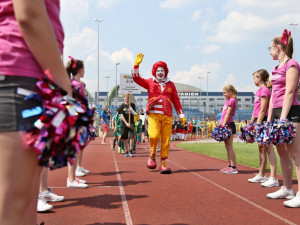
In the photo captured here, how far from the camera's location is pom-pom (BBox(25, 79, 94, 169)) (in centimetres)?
139

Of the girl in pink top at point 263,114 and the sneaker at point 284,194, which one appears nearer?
the sneaker at point 284,194

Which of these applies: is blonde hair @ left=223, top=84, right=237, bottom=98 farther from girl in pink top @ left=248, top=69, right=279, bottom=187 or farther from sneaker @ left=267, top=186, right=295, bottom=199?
sneaker @ left=267, top=186, right=295, bottom=199

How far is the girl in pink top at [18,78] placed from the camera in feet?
4.49

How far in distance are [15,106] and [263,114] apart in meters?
5.25

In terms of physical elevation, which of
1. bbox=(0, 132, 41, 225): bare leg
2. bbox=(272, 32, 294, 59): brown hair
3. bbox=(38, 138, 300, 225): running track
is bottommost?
bbox=(38, 138, 300, 225): running track

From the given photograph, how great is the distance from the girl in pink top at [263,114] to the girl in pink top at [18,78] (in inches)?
198

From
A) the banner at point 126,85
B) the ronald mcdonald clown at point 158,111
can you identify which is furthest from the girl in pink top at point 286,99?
the banner at point 126,85

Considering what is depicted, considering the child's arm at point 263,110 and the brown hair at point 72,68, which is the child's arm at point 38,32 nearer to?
the brown hair at point 72,68

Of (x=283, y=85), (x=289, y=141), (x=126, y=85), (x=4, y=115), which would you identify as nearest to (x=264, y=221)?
(x=289, y=141)

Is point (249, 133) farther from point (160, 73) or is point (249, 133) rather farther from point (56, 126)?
point (56, 126)

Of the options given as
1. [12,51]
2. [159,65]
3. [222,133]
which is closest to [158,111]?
[159,65]

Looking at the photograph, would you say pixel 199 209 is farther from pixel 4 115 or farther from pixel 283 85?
pixel 4 115

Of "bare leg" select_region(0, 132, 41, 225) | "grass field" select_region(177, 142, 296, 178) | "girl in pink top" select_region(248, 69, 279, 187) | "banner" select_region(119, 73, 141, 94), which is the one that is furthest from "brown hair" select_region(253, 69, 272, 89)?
"banner" select_region(119, 73, 141, 94)

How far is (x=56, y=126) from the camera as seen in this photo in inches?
54.7
